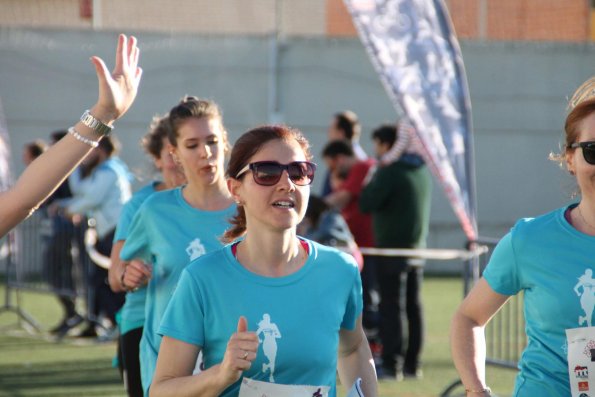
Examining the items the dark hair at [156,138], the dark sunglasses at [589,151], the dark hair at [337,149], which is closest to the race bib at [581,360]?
the dark sunglasses at [589,151]

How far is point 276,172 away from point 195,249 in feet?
5.08

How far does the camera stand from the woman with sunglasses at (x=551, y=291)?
3.52 metres

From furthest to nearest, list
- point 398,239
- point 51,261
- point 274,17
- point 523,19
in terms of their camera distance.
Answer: point 523,19, point 274,17, point 51,261, point 398,239

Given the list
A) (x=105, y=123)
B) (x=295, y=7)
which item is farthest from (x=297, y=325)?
(x=295, y=7)

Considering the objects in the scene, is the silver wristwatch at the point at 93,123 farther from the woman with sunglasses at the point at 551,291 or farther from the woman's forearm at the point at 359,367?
the woman with sunglasses at the point at 551,291

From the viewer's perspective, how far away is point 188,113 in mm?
5488

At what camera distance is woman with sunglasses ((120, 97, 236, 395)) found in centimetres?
503

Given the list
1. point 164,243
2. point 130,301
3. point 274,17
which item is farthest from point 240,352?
point 274,17

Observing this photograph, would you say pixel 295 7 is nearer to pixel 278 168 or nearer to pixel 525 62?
pixel 525 62

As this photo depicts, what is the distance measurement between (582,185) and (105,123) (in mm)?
1550

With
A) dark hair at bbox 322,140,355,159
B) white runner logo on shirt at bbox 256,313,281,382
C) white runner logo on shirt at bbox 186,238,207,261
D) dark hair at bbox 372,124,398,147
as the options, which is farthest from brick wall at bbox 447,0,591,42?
white runner logo on shirt at bbox 256,313,281,382

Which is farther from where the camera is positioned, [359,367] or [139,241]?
[139,241]

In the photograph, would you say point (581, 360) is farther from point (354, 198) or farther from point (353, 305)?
point (354, 198)

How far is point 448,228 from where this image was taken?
1905 cm
